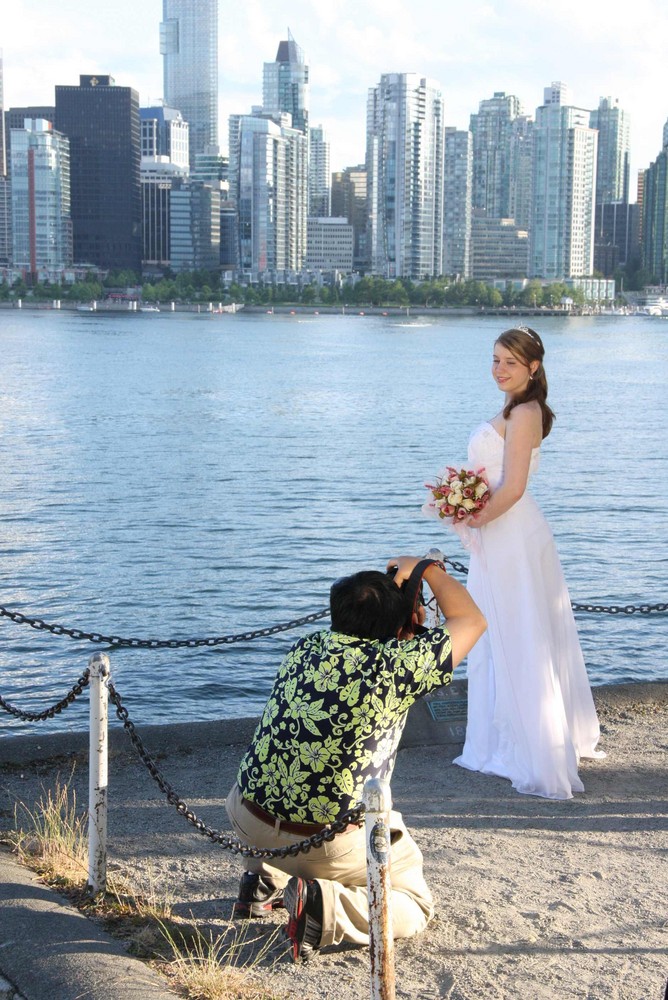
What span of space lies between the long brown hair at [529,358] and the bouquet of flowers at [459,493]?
13.7 inches

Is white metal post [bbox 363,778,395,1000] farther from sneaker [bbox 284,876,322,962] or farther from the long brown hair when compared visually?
the long brown hair

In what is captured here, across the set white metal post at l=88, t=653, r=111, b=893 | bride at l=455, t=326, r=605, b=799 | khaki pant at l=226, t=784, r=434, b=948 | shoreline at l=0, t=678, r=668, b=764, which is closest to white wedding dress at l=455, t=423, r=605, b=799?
bride at l=455, t=326, r=605, b=799

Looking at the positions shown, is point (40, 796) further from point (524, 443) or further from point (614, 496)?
point (614, 496)

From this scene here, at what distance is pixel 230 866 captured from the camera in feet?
17.0

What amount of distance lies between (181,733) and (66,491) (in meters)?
22.1

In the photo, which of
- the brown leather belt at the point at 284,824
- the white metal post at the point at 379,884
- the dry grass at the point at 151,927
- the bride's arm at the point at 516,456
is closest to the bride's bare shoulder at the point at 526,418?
the bride's arm at the point at 516,456

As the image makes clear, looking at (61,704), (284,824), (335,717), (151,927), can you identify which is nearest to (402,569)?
(335,717)

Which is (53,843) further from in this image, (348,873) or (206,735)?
(206,735)

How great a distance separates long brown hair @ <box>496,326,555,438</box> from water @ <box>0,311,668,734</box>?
7.30 meters

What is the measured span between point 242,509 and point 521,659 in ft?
65.7

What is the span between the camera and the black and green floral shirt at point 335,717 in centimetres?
409

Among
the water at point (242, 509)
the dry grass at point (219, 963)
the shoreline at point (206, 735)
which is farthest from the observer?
the water at point (242, 509)

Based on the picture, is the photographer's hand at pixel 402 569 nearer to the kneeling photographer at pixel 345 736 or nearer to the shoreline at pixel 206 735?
the kneeling photographer at pixel 345 736

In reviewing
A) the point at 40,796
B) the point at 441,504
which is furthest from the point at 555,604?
the point at 40,796
